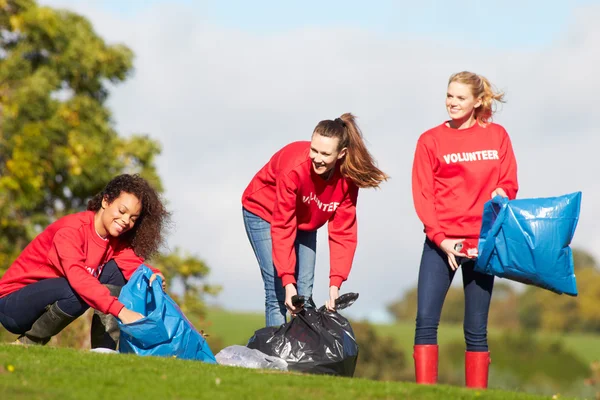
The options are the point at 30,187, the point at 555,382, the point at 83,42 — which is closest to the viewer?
the point at 30,187

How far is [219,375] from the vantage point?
5.60m

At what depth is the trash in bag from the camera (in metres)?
6.66

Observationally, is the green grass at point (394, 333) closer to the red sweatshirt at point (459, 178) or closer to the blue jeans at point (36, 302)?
the blue jeans at point (36, 302)

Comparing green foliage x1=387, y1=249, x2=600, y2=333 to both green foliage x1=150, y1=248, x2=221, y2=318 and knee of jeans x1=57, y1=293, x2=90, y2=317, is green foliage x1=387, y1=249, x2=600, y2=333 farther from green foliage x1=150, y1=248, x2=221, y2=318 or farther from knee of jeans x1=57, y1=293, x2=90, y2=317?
knee of jeans x1=57, y1=293, x2=90, y2=317

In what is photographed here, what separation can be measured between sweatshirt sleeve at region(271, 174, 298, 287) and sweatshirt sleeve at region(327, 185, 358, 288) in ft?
1.45

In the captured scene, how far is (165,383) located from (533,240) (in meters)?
2.64

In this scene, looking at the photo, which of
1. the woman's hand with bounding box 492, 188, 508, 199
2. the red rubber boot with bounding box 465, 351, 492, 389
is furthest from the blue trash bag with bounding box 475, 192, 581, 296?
the red rubber boot with bounding box 465, 351, 492, 389

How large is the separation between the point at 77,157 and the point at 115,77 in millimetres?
3006

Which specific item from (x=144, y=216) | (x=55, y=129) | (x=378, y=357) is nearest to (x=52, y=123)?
(x=55, y=129)

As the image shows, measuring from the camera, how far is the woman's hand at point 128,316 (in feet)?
21.5

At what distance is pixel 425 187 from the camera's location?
6430 millimetres

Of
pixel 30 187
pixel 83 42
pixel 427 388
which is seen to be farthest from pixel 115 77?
pixel 427 388

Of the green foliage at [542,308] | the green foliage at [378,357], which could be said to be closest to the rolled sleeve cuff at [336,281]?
the green foliage at [378,357]

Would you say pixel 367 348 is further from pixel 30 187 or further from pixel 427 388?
pixel 427 388
